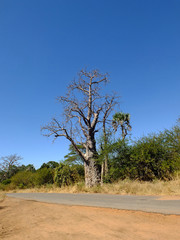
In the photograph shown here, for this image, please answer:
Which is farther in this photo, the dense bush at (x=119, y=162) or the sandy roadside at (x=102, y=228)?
Answer: the dense bush at (x=119, y=162)

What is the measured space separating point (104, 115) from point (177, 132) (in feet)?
22.7

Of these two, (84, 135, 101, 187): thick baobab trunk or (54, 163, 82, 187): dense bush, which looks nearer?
(84, 135, 101, 187): thick baobab trunk

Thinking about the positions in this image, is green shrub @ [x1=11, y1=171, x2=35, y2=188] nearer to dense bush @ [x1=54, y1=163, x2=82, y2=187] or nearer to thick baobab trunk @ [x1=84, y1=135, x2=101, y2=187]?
dense bush @ [x1=54, y1=163, x2=82, y2=187]

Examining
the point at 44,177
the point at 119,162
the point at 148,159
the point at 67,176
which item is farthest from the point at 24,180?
the point at 148,159

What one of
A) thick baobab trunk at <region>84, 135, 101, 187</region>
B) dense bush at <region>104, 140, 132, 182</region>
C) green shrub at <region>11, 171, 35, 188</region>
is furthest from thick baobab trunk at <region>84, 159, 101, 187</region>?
green shrub at <region>11, 171, 35, 188</region>

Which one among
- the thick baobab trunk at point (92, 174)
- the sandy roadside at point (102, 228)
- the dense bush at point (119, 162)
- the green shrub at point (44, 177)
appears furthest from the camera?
the green shrub at point (44, 177)

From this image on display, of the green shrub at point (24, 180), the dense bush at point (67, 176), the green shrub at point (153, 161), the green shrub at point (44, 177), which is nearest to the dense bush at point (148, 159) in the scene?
the green shrub at point (153, 161)

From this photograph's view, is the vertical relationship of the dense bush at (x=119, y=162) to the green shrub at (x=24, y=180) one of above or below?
above

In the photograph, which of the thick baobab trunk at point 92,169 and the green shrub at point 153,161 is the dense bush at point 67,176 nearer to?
the thick baobab trunk at point 92,169

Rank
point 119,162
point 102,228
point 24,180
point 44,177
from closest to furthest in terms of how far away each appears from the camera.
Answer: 1. point 102,228
2. point 119,162
3. point 44,177
4. point 24,180

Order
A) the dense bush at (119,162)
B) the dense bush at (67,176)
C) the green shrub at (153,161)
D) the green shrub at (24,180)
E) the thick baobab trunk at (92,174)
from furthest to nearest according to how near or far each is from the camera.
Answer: the green shrub at (24,180) → the dense bush at (67,176) → the thick baobab trunk at (92,174) → the dense bush at (119,162) → the green shrub at (153,161)

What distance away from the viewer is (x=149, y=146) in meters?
11.7

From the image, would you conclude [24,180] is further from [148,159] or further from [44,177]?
[148,159]

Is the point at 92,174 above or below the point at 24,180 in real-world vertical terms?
above
